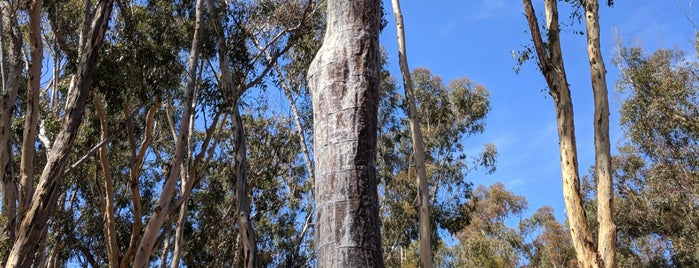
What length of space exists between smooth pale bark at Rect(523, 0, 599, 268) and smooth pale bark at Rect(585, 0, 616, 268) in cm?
16

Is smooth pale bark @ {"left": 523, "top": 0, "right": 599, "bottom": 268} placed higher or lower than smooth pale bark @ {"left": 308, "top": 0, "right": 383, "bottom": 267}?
higher

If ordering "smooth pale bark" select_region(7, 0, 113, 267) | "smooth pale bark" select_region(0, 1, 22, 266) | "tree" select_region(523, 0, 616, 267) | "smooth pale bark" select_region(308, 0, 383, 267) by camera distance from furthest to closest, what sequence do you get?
1. "smooth pale bark" select_region(0, 1, 22, 266)
2. "tree" select_region(523, 0, 616, 267)
3. "smooth pale bark" select_region(7, 0, 113, 267)
4. "smooth pale bark" select_region(308, 0, 383, 267)

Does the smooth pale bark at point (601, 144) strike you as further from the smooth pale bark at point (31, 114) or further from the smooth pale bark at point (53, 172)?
the smooth pale bark at point (31, 114)

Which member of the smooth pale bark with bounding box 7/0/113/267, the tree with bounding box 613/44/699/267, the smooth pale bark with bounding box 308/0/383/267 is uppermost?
the tree with bounding box 613/44/699/267

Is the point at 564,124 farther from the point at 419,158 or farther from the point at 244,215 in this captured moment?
the point at 244,215

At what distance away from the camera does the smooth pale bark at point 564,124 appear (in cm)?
751

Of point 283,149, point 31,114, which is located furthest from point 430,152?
point 31,114

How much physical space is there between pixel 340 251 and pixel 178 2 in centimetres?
983

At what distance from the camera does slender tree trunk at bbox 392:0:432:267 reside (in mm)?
10456

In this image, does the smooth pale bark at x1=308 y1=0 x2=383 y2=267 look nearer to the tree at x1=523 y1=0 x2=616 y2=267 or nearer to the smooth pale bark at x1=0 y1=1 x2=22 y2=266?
the tree at x1=523 y1=0 x2=616 y2=267

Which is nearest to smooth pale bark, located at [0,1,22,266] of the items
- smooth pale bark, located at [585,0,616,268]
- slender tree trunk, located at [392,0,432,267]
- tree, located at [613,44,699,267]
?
slender tree trunk, located at [392,0,432,267]

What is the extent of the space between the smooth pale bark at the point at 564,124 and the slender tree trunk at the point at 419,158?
2789mm

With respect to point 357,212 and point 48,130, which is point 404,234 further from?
point 357,212

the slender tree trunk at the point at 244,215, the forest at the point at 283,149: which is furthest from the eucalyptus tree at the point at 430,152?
the slender tree trunk at the point at 244,215
